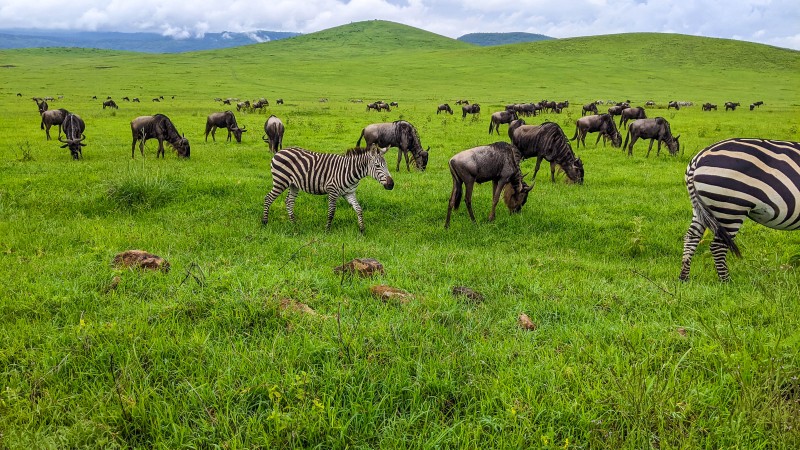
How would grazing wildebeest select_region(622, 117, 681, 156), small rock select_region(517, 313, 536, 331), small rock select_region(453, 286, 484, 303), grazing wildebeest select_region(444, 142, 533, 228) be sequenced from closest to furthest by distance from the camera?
small rock select_region(517, 313, 536, 331) < small rock select_region(453, 286, 484, 303) < grazing wildebeest select_region(444, 142, 533, 228) < grazing wildebeest select_region(622, 117, 681, 156)

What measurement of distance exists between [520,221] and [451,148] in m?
11.2

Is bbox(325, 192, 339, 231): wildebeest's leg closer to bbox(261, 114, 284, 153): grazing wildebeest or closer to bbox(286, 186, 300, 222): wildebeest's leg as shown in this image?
bbox(286, 186, 300, 222): wildebeest's leg

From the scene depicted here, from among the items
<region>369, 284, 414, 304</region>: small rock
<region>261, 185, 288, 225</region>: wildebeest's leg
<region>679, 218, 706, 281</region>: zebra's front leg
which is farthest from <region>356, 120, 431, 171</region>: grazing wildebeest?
<region>369, 284, 414, 304</region>: small rock

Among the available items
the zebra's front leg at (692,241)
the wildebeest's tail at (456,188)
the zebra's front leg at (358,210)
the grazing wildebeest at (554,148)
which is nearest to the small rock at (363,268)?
the zebra's front leg at (358,210)

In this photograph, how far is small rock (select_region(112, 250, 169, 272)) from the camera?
5.65m

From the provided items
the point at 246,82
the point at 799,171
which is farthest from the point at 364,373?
the point at 246,82

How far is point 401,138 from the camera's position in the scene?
1655 cm

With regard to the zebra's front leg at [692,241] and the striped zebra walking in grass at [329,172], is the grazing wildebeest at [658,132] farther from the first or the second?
the striped zebra walking in grass at [329,172]

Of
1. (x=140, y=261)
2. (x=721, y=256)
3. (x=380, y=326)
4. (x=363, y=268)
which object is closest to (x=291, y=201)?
(x=140, y=261)

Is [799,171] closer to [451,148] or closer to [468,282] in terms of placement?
[468,282]

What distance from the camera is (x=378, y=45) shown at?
161 m

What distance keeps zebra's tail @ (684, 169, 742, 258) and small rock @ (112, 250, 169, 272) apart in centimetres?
759

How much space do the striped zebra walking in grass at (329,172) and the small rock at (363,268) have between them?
319 cm

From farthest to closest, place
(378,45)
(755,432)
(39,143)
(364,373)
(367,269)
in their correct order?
(378,45) → (39,143) → (367,269) → (364,373) → (755,432)
